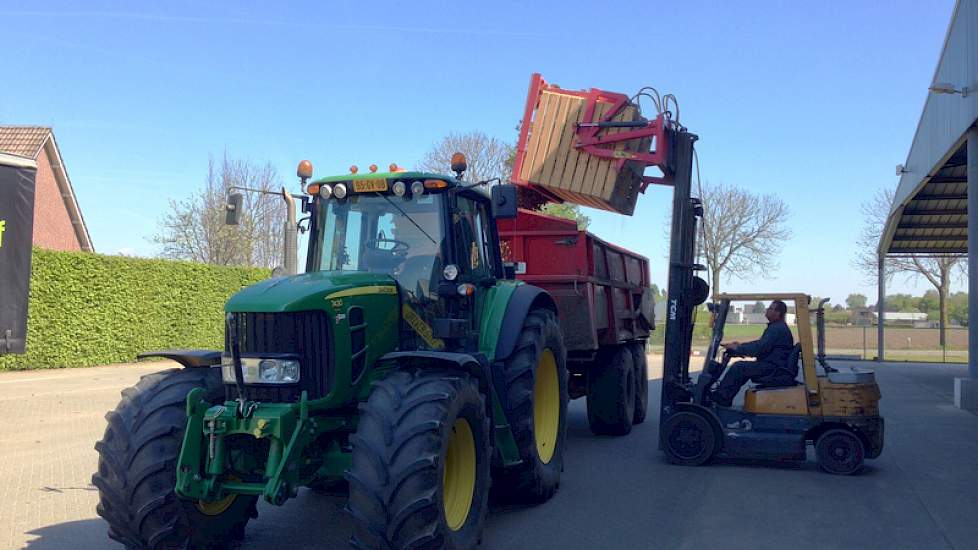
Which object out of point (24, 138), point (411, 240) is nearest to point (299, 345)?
point (411, 240)

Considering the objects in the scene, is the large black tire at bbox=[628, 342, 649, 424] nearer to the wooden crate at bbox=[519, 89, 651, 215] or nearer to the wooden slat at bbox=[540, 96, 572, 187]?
the wooden crate at bbox=[519, 89, 651, 215]

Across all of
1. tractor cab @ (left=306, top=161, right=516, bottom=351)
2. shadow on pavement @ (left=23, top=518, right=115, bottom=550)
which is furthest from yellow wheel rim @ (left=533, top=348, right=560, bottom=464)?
shadow on pavement @ (left=23, top=518, right=115, bottom=550)

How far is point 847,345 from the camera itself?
40.8m

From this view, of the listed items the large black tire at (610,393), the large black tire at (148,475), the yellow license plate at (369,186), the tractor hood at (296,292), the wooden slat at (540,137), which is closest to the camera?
the large black tire at (148,475)

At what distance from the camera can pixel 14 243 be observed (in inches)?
463

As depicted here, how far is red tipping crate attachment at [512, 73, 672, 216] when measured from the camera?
907 centimetres

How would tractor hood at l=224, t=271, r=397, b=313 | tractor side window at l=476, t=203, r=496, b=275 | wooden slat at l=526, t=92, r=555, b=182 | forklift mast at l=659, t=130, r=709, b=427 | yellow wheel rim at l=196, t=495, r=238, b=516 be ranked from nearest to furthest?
1. tractor hood at l=224, t=271, r=397, b=313
2. yellow wheel rim at l=196, t=495, r=238, b=516
3. tractor side window at l=476, t=203, r=496, b=275
4. forklift mast at l=659, t=130, r=709, b=427
5. wooden slat at l=526, t=92, r=555, b=182

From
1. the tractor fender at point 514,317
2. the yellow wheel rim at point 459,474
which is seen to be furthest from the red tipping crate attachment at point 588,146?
the yellow wheel rim at point 459,474

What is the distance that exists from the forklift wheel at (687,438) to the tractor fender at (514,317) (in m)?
2.36

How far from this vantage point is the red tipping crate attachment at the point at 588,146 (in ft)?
29.8

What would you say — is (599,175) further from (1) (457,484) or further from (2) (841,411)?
(1) (457,484)

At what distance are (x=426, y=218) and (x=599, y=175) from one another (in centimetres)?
382

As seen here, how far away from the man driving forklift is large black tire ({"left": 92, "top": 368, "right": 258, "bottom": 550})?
5349 millimetres

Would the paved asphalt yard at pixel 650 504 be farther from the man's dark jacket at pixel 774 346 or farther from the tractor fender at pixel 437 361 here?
the tractor fender at pixel 437 361
